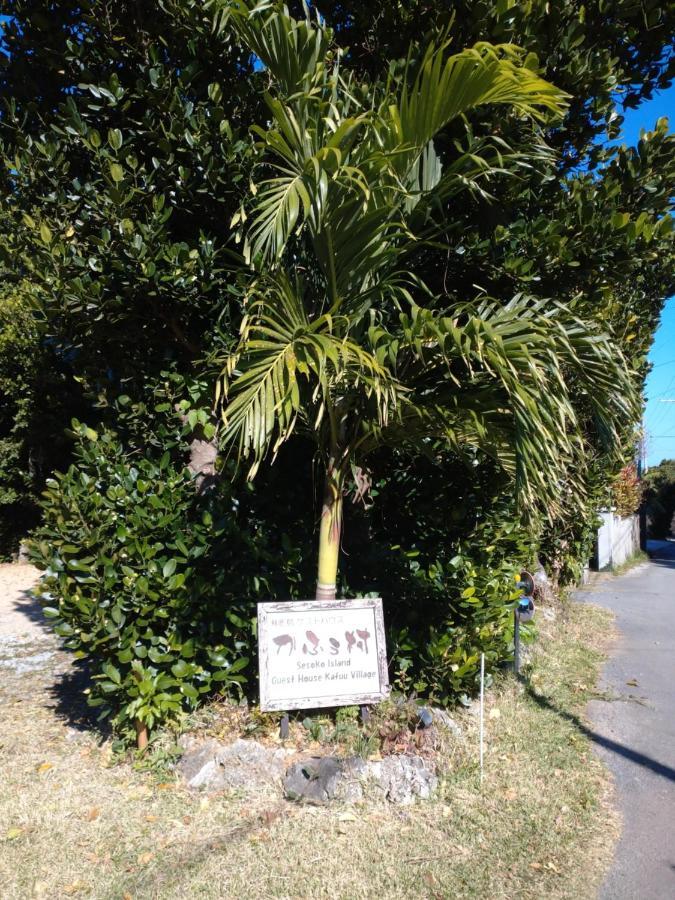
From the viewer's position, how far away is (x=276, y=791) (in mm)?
3781

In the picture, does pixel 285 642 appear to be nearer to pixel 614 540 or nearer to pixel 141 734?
pixel 141 734

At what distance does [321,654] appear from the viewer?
408 centimetres

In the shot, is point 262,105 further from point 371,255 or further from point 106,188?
point 371,255

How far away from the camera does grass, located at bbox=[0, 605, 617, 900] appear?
9.87ft

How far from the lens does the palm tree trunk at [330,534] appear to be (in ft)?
13.6

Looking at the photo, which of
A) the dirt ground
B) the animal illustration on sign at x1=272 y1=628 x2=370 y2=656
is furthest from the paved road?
the animal illustration on sign at x1=272 y1=628 x2=370 y2=656

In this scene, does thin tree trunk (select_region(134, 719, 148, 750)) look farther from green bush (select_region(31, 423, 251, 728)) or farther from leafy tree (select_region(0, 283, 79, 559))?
leafy tree (select_region(0, 283, 79, 559))

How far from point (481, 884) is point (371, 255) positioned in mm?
3279

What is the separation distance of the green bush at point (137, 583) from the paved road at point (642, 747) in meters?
2.44

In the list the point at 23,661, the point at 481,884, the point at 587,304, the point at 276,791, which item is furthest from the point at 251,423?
the point at 23,661

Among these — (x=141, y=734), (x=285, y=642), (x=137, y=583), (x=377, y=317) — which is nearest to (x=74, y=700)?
(x=141, y=734)

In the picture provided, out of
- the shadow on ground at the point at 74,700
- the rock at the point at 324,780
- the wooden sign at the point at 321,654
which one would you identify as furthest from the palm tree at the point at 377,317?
the shadow on ground at the point at 74,700

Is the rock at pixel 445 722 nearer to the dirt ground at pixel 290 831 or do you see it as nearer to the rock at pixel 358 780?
the dirt ground at pixel 290 831

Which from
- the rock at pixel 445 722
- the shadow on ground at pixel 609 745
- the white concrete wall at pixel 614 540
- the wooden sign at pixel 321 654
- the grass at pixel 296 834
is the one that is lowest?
the grass at pixel 296 834
